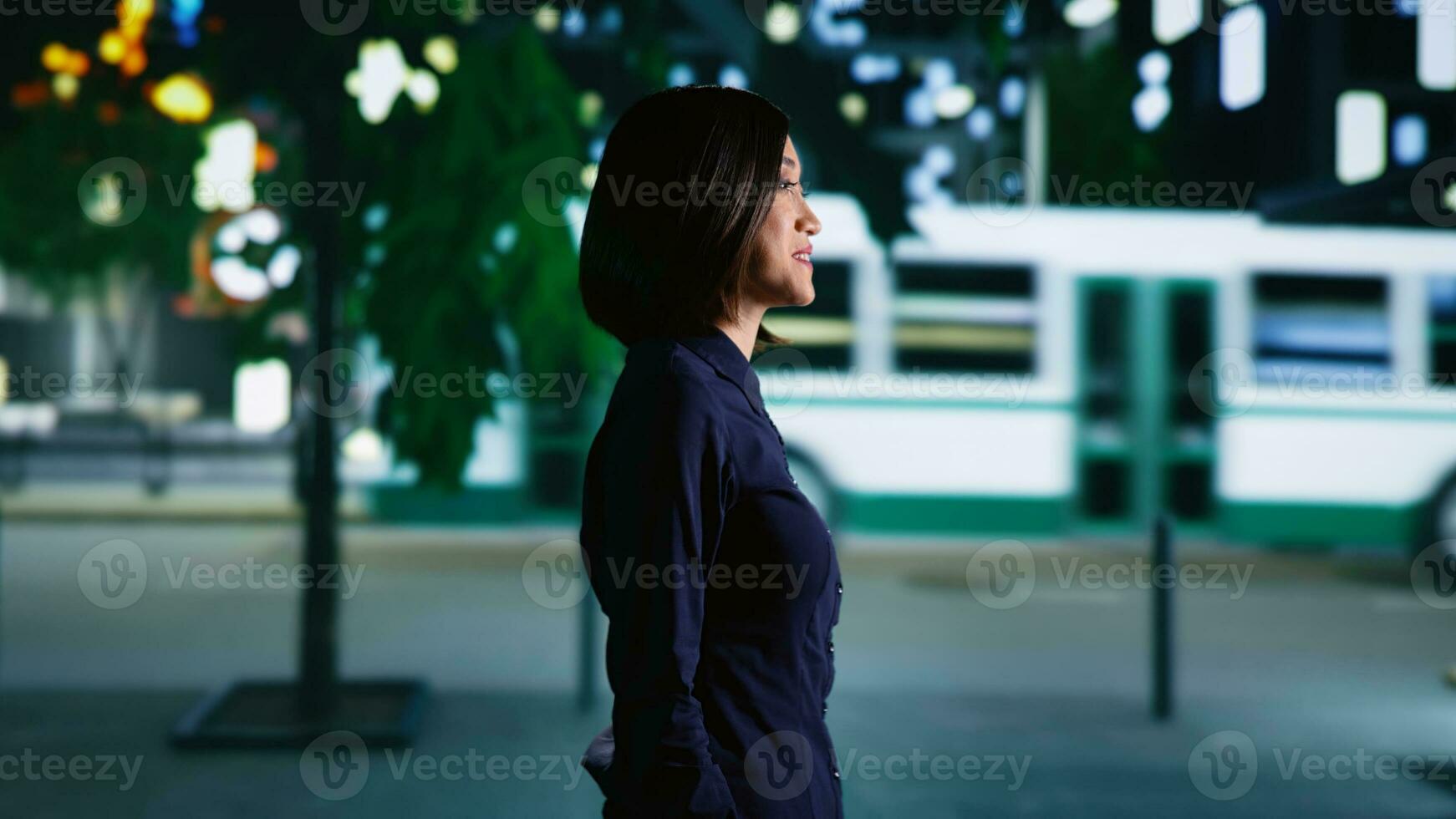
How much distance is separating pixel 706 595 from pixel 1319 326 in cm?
1066

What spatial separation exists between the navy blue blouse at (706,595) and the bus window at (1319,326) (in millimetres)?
10329

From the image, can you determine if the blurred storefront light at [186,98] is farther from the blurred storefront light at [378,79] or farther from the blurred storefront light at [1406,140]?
the blurred storefront light at [1406,140]

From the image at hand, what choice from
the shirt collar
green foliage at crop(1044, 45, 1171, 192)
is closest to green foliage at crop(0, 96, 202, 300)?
green foliage at crop(1044, 45, 1171, 192)

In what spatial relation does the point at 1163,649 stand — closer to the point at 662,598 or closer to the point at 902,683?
the point at 902,683

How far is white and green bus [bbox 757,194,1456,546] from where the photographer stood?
1058 cm

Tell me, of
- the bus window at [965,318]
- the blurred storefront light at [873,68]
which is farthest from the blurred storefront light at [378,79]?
the bus window at [965,318]

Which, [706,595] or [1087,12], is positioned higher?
[1087,12]

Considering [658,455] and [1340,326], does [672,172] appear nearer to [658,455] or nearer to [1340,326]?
[658,455]

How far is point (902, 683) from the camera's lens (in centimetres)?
656

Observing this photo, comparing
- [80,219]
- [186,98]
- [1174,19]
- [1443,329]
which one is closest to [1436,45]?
[1174,19]

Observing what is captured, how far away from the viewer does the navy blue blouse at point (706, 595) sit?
1482 millimetres

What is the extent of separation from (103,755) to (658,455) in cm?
442

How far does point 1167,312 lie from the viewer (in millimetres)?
11219

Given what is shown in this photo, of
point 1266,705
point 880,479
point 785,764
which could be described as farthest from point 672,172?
point 880,479
